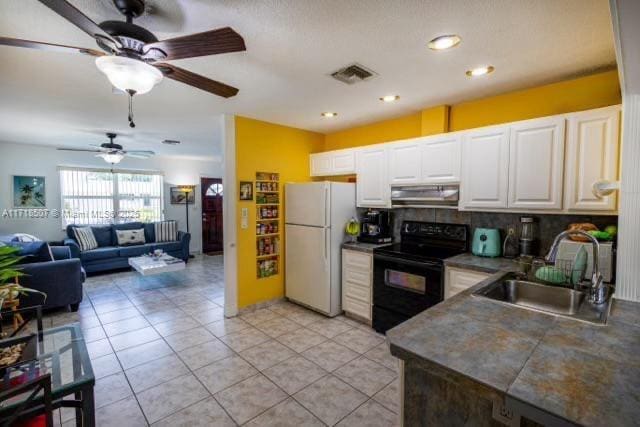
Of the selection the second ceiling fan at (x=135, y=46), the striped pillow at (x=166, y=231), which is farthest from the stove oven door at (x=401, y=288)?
the striped pillow at (x=166, y=231)

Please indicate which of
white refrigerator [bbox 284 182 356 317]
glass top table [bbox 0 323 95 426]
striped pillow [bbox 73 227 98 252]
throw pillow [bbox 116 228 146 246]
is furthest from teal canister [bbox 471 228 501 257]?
striped pillow [bbox 73 227 98 252]

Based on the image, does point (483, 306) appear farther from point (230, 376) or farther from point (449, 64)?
point (230, 376)

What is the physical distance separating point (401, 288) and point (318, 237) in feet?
3.73

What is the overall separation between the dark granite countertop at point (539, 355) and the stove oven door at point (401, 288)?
118 cm

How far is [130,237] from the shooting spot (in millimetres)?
6156

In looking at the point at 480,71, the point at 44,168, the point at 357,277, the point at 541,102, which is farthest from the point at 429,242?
the point at 44,168

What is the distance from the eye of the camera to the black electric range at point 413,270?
2.71m

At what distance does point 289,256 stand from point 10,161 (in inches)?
221

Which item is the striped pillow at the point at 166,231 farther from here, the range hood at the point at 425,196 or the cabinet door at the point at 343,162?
the range hood at the point at 425,196

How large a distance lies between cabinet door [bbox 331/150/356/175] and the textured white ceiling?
517 millimetres

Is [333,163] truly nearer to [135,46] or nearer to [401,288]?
[401,288]

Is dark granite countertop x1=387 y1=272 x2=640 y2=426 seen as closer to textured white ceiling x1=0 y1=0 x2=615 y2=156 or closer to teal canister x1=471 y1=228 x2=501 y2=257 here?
teal canister x1=471 y1=228 x2=501 y2=257

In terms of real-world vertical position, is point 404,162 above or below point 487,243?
above

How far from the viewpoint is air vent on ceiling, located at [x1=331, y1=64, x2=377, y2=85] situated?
2230 mm
